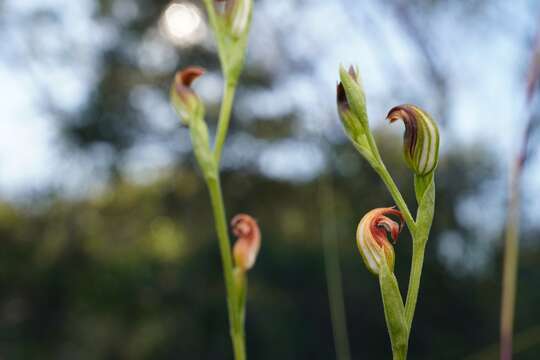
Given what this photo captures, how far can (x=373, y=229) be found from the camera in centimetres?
21

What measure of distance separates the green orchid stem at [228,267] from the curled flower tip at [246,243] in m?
0.02

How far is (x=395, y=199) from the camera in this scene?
19 centimetres

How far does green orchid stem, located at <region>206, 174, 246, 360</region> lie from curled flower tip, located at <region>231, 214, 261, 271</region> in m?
0.02

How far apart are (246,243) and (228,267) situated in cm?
5

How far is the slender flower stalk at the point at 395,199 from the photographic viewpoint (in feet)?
0.61

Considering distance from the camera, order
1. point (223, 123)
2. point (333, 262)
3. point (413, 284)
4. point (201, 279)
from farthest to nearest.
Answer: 1. point (201, 279)
2. point (333, 262)
3. point (223, 123)
4. point (413, 284)

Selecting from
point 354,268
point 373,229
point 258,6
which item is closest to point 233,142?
point 258,6

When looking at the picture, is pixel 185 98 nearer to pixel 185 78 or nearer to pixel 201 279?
pixel 185 78

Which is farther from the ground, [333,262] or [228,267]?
[228,267]

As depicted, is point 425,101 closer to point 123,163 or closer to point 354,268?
point 354,268

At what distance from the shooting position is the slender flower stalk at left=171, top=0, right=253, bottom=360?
0.90ft

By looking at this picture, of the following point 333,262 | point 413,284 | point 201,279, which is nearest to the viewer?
point 413,284

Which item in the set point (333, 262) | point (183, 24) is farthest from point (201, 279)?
point (333, 262)

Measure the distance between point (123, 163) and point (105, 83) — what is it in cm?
48
